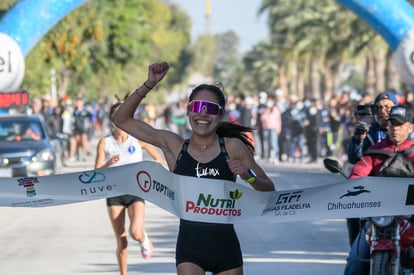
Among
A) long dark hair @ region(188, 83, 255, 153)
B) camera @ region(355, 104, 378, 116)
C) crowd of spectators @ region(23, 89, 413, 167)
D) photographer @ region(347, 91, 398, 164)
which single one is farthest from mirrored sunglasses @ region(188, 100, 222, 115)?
crowd of spectators @ region(23, 89, 413, 167)

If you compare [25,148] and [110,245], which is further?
[25,148]

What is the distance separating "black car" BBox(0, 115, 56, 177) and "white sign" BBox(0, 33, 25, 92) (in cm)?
206

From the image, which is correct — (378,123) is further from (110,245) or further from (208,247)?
(110,245)

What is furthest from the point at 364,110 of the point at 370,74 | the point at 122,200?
the point at 370,74

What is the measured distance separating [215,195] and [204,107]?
0.51m

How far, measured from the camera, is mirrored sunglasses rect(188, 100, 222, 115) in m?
6.89

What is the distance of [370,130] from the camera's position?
34.2ft

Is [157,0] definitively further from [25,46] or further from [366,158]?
[366,158]

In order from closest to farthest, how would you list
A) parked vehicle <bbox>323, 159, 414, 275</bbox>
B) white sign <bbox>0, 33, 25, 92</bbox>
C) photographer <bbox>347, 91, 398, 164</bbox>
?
parked vehicle <bbox>323, 159, 414, 275</bbox> → photographer <bbox>347, 91, 398, 164</bbox> → white sign <bbox>0, 33, 25, 92</bbox>

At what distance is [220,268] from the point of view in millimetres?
6828

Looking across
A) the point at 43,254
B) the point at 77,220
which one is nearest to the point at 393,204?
the point at 43,254

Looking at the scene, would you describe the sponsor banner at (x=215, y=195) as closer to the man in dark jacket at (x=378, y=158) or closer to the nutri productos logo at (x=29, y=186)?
the nutri productos logo at (x=29, y=186)

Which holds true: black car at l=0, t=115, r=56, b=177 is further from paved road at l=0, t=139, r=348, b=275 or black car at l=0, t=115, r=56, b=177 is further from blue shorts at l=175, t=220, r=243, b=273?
blue shorts at l=175, t=220, r=243, b=273

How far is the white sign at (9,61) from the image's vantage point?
67.4 feet
